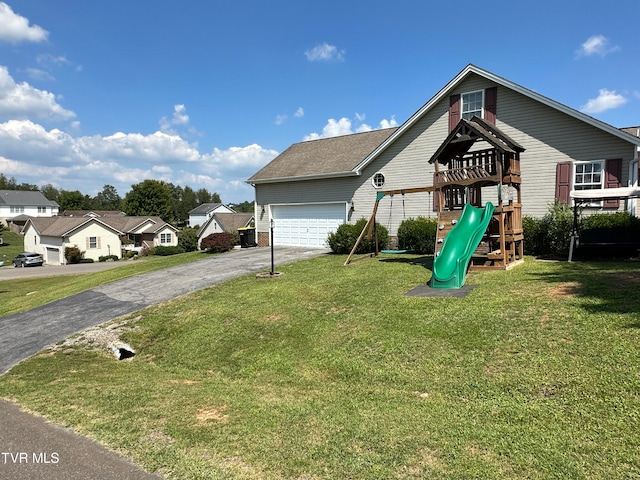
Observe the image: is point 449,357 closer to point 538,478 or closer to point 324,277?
point 538,478

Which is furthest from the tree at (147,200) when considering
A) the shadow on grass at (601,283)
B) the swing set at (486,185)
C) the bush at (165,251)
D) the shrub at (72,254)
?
the shadow on grass at (601,283)

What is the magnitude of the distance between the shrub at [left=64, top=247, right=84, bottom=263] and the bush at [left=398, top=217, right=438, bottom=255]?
37190mm

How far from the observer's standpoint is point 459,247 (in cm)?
972

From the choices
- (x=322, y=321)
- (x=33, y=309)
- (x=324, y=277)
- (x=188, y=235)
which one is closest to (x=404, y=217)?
(x=324, y=277)

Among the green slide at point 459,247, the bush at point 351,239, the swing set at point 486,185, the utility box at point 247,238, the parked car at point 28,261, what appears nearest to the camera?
the green slide at point 459,247

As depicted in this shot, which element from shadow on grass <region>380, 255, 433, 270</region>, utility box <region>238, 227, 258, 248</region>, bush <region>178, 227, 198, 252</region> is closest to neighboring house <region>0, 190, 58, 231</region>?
bush <region>178, 227, 198, 252</region>

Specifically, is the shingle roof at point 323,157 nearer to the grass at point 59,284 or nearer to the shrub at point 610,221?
the grass at point 59,284

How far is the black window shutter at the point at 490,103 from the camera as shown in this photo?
14852mm

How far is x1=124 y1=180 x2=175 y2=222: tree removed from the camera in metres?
78.8

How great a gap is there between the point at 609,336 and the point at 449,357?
204cm

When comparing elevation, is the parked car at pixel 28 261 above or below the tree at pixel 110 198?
below

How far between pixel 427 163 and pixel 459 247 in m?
7.56

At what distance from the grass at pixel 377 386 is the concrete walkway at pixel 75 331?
23 centimetres

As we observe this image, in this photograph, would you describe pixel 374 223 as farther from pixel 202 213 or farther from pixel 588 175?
pixel 202 213
